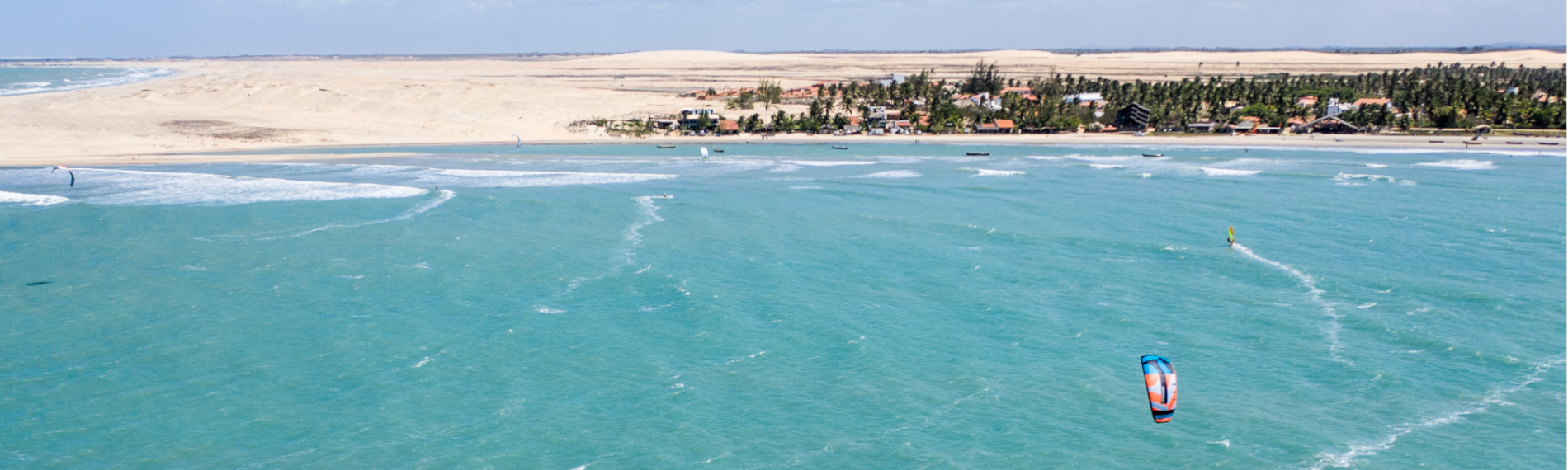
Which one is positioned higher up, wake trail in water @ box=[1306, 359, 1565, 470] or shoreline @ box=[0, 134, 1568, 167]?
shoreline @ box=[0, 134, 1568, 167]

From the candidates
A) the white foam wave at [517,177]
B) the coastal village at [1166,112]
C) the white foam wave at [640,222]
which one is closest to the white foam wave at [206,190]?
the white foam wave at [517,177]

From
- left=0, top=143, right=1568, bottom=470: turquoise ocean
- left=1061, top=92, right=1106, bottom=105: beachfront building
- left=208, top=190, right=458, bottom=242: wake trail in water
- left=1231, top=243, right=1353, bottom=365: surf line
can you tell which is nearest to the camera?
left=0, top=143, right=1568, bottom=470: turquoise ocean

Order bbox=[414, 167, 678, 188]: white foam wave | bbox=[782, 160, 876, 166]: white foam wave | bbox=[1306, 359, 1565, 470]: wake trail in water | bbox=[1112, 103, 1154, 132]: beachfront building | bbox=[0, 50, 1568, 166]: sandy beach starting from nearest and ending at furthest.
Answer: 1. bbox=[1306, 359, 1565, 470]: wake trail in water
2. bbox=[414, 167, 678, 188]: white foam wave
3. bbox=[782, 160, 876, 166]: white foam wave
4. bbox=[0, 50, 1568, 166]: sandy beach
5. bbox=[1112, 103, 1154, 132]: beachfront building

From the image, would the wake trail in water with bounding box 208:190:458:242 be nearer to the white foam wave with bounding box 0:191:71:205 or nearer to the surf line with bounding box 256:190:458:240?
the surf line with bounding box 256:190:458:240

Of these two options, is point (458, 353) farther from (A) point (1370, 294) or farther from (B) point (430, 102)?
(B) point (430, 102)

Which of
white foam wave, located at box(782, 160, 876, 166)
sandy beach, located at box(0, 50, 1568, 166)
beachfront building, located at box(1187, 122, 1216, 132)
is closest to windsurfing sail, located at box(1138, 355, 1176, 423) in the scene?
white foam wave, located at box(782, 160, 876, 166)
